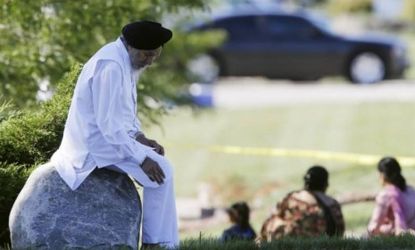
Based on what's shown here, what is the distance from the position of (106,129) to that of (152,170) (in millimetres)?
347

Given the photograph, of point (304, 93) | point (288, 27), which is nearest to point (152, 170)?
point (304, 93)

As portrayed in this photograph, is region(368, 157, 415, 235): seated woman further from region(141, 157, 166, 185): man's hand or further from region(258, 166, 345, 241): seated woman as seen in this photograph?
region(141, 157, 166, 185): man's hand

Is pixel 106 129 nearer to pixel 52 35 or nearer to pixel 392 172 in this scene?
pixel 392 172

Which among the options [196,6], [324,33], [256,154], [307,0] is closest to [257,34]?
[324,33]

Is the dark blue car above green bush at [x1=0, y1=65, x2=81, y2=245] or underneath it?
above

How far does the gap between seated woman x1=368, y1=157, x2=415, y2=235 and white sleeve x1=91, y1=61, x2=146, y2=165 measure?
2.91 meters

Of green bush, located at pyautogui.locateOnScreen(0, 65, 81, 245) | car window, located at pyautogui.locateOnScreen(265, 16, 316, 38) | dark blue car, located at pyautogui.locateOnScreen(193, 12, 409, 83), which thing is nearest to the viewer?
green bush, located at pyautogui.locateOnScreen(0, 65, 81, 245)

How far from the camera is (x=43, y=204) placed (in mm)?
7457

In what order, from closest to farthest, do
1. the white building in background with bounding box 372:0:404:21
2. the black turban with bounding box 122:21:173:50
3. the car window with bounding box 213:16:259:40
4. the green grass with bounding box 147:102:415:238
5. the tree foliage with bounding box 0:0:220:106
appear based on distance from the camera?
the black turban with bounding box 122:21:173:50
the tree foliage with bounding box 0:0:220:106
the green grass with bounding box 147:102:415:238
the car window with bounding box 213:16:259:40
the white building in background with bounding box 372:0:404:21

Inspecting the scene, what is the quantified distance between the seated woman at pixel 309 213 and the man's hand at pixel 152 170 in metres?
2.18

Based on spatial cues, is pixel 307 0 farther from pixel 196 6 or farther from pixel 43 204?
pixel 43 204

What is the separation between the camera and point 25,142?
8.27 meters

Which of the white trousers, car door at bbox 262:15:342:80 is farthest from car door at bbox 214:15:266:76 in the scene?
the white trousers

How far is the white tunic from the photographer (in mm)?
7379
